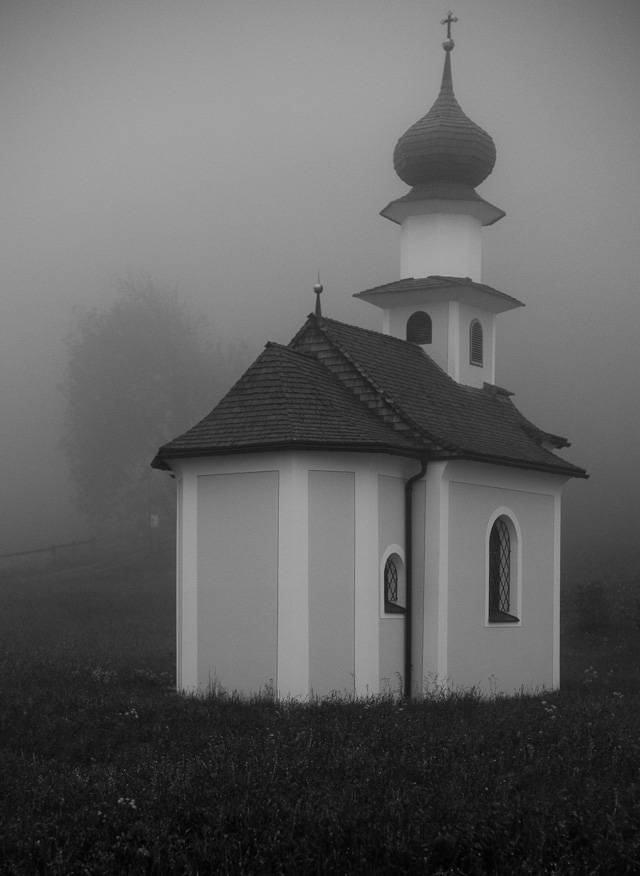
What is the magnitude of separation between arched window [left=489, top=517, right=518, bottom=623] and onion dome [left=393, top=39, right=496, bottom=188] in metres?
7.73

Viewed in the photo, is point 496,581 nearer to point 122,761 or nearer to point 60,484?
point 122,761

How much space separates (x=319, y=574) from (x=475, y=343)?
8.64 meters

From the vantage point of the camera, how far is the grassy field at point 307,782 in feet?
26.5

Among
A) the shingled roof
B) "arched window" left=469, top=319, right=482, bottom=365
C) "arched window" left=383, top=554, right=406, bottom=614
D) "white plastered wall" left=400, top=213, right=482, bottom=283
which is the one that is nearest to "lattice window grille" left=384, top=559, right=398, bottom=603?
"arched window" left=383, top=554, right=406, bottom=614

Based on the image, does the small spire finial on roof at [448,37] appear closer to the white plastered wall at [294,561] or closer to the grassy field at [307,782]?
the white plastered wall at [294,561]

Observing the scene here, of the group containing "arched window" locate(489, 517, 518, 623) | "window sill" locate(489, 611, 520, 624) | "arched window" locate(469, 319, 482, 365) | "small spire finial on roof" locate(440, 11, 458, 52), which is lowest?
"window sill" locate(489, 611, 520, 624)

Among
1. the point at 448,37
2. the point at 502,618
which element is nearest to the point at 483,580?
the point at 502,618

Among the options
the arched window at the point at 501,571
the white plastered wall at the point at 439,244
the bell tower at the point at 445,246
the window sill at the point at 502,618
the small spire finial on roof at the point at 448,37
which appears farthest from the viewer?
the small spire finial on roof at the point at 448,37

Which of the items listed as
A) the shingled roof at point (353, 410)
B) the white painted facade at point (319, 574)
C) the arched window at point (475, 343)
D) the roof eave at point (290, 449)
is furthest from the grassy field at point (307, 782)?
the arched window at point (475, 343)

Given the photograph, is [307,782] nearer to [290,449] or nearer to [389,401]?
[290,449]

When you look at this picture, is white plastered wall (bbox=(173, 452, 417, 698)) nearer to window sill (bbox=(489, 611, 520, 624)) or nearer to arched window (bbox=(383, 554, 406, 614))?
arched window (bbox=(383, 554, 406, 614))

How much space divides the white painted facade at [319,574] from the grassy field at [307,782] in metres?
1.06

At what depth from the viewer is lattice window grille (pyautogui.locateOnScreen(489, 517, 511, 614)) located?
64.4 ft

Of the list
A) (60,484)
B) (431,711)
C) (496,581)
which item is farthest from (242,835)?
(60,484)
